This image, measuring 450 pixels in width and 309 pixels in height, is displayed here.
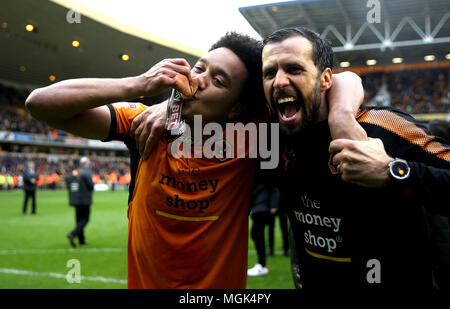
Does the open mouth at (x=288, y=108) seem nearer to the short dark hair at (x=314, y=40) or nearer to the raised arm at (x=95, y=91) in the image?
the short dark hair at (x=314, y=40)

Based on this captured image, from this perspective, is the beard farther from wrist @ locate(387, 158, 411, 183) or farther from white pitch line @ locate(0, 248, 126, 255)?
white pitch line @ locate(0, 248, 126, 255)

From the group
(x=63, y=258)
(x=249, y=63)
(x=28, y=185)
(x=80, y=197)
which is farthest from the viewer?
(x=28, y=185)

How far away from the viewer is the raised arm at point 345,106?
5.28 feet

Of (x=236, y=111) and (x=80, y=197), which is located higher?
(x=236, y=111)

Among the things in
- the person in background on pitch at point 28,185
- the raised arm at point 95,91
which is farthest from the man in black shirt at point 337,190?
the person in background on pitch at point 28,185

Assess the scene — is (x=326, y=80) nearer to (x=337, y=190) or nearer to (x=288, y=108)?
(x=288, y=108)

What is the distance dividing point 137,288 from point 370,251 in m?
1.18

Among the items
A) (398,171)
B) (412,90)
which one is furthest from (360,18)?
(398,171)

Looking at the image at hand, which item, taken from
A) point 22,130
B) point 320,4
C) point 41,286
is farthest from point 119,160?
point 41,286

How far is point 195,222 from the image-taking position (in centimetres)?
188

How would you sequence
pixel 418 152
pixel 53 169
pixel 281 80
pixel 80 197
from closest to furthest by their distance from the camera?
pixel 418 152 < pixel 281 80 < pixel 80 197 < pixel 53 169

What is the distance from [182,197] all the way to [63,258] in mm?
6801

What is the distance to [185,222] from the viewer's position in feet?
6.15

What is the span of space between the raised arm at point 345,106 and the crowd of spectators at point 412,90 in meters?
28.9
